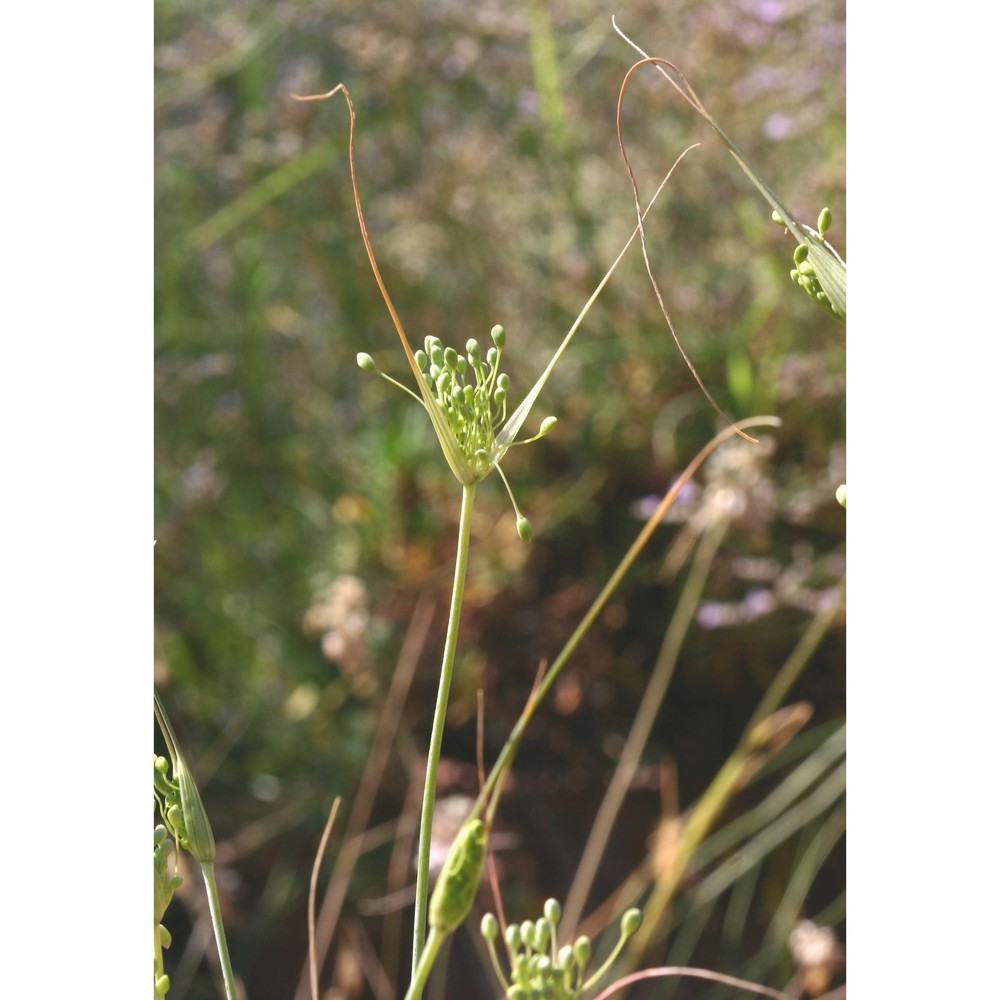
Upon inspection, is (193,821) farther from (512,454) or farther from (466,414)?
(512,454)

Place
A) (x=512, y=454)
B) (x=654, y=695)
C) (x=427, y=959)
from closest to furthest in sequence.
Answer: (x=427, y=959) → (x=654, y=695) → (x=512, y=454)

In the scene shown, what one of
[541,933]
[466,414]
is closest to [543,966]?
[541,933]

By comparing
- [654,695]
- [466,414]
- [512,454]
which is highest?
[466,414]

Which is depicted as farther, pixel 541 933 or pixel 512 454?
pixel 512 454

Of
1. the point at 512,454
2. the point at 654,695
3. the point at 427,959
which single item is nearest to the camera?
the point at 427,959

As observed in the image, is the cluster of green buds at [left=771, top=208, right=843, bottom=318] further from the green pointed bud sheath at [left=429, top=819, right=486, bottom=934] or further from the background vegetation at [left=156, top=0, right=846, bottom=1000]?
the background vegetation at [left=156, top=0, right=846, bottom=1000]

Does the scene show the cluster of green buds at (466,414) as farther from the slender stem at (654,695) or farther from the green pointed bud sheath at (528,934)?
the slender stem at (654,695)
